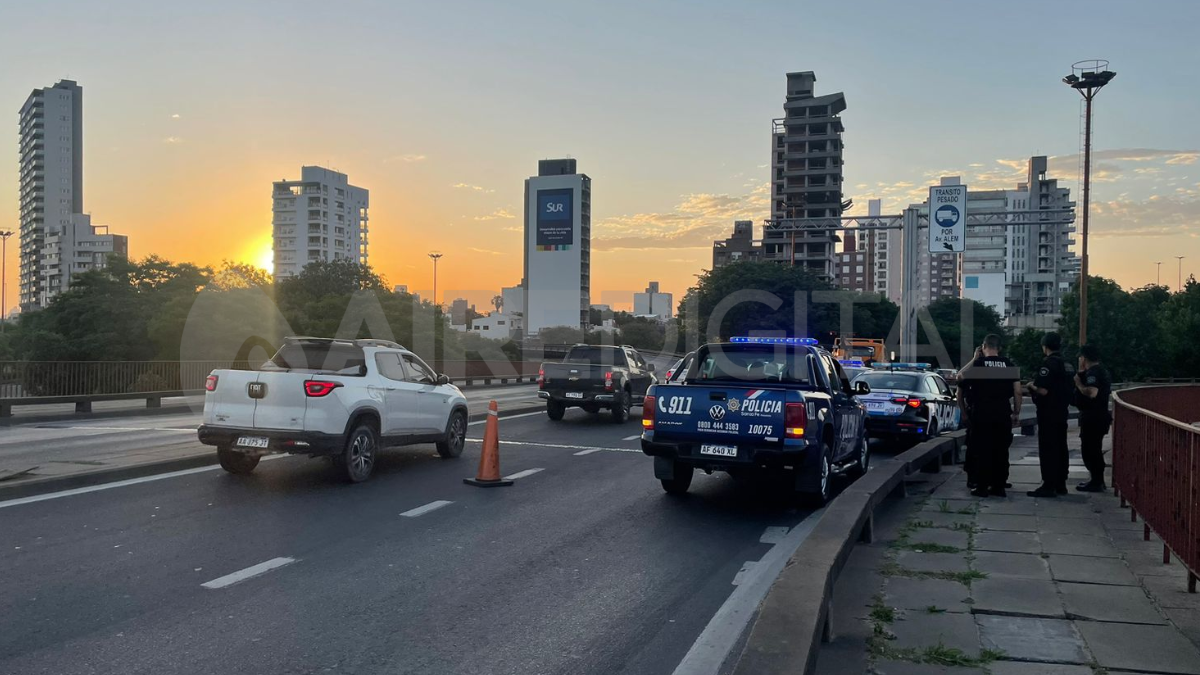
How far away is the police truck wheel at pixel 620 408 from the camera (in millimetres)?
21609

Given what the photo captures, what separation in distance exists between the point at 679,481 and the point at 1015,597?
518 centimetres

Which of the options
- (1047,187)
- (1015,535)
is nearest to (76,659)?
(1015,535)

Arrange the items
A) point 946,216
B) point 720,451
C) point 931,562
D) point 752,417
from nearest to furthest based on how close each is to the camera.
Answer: point 931,562, point 752,417, point 720,451, point 946,216

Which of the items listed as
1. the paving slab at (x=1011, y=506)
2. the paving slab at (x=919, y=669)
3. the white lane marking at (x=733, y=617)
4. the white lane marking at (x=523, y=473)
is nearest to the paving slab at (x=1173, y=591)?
the paving slab at (x=919, y=669)

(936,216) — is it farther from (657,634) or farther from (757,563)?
(657,634)

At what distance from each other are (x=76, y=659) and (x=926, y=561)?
573 centimetres

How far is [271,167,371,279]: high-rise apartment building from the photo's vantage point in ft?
524

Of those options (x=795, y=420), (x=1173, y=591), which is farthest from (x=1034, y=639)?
(x=795, y=420)

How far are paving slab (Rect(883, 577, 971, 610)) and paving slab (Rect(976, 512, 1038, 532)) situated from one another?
7.80 feet

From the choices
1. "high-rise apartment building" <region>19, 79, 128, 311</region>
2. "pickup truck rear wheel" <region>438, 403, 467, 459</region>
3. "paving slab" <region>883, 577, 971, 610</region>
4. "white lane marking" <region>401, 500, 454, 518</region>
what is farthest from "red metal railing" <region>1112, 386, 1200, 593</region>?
"high-rise apartment building" <region>19, 79, 128, 311</region>

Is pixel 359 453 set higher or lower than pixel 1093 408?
lower

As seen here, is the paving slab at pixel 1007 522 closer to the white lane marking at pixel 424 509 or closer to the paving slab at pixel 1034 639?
the paving slab at pixel 1034 639

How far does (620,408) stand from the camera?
21.7 metres

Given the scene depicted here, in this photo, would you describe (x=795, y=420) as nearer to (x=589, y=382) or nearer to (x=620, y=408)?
(x=589, y=382)
